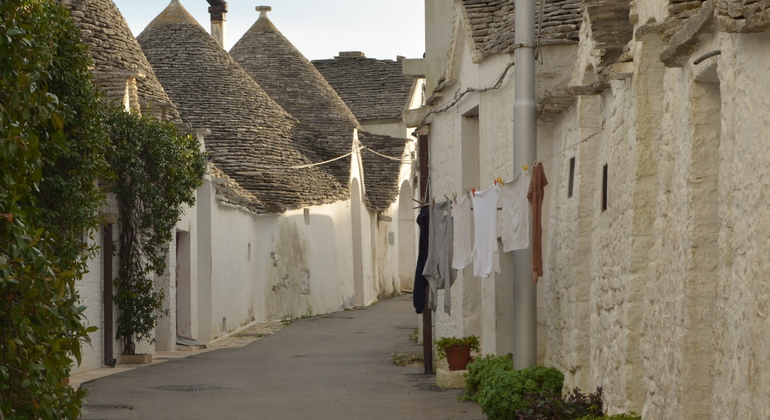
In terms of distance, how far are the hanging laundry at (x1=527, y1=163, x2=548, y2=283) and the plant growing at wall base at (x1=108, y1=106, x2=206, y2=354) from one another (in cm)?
779

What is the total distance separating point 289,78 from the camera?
38.3m

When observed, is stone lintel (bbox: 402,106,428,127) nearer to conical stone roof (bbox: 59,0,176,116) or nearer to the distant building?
the distant building

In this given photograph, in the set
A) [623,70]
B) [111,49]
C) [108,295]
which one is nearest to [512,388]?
[623,70]

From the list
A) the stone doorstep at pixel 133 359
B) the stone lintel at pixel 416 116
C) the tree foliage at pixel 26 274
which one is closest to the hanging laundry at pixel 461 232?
the stone lintel at pixel 416 116

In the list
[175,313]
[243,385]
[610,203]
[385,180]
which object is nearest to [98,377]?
[243,385]

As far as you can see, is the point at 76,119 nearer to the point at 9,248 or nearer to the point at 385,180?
the point at 9,248

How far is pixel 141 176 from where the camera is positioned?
16.8 meters

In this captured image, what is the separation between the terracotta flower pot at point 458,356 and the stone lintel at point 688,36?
7.15 m

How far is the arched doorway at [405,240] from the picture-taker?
4291 centimetres

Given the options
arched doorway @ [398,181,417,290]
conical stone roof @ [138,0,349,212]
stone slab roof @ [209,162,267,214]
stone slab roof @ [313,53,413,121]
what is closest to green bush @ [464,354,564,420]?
stone slab roof @ [209,162,267,214]

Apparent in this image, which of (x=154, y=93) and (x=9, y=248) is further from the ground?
(x=154, y=93)

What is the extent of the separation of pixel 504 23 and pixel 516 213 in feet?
12.2

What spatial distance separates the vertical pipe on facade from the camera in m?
10.6

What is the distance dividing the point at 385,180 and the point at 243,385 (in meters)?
25.1
